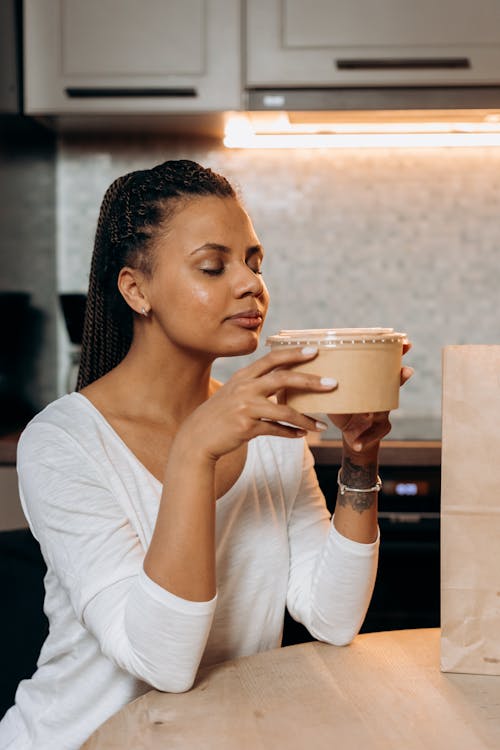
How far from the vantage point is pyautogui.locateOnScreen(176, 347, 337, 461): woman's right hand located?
0.77 m

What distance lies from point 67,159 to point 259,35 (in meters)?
0.68

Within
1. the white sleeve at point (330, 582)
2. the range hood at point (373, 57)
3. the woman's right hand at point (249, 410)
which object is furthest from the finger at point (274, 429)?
the range hood at point (373, 57)

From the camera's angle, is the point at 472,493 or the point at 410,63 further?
the point at 410,63

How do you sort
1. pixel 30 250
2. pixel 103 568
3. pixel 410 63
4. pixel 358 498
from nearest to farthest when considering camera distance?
pixel 103 568 < pixel 358 498 < pixel 410 63 < pixel 30 250

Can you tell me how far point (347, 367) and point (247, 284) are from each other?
278mm

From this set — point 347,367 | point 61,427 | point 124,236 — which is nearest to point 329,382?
point 347,367

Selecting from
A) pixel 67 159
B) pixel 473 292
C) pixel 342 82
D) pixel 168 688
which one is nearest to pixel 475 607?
pixel 168 688

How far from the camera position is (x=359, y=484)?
982mm

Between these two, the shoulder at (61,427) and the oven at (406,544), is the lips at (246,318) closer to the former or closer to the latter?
the shoulder at (61,427)

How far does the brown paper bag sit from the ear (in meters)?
0.44

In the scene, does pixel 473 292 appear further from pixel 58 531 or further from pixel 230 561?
pixel 58 531

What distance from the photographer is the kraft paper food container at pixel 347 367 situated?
758 millimetres

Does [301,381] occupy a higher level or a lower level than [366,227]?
lower

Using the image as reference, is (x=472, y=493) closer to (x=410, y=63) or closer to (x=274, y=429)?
(x=274, y=429)
